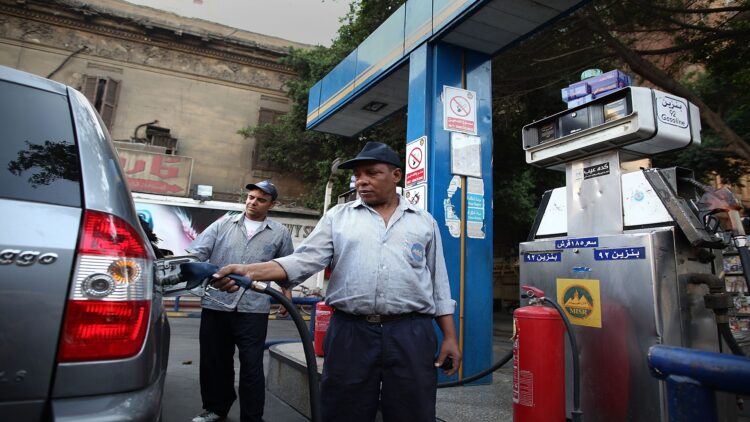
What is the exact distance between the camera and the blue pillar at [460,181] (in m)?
4.17

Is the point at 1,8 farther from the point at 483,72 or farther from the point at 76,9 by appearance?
the point at 483,72

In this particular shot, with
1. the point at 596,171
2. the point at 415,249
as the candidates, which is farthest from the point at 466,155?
the point at 415,249

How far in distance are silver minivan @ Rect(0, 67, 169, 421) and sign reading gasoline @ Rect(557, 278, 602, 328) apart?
8.93 feet

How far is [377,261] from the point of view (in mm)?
2176

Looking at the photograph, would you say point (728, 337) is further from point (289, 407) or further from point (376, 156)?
point (289, 407)

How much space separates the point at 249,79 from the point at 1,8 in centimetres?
851

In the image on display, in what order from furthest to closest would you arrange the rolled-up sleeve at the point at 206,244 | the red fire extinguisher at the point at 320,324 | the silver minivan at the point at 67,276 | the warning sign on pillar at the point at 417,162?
the warning sign on pillar at the point at 417,162 < the red fire extinguisher at the point at 320,324 < the rolled-up sleeve at the point at 206,244 < the silver minivan at the point at 67,276

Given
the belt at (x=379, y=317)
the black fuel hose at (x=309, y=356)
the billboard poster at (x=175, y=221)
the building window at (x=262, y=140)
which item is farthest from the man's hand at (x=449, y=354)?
the building window at (x=262, y=140)

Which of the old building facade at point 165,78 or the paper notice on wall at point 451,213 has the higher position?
the old building facade at point 165,78

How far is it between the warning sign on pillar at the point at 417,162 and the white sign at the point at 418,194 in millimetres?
54

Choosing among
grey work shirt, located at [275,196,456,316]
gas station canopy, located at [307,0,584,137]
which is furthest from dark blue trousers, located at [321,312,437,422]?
gas station canopy, located at [307,0,584,137]

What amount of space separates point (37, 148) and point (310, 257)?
1185 mm

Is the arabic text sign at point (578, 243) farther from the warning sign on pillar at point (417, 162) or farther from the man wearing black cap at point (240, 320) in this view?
the man wearing black cap at point (240, 320)

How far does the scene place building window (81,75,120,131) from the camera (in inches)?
616
